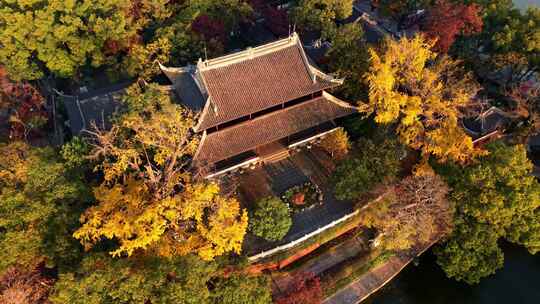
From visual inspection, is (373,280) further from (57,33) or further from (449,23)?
(57,33)

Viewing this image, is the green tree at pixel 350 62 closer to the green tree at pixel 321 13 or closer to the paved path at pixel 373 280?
the green tree at pixel 321 13

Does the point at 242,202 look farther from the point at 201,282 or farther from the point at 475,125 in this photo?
the point at 475,125

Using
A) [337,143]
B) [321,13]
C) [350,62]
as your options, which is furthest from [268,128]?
[321,13]

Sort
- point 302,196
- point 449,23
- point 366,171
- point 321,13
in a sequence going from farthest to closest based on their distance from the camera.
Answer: point 321,13, point 449,23, point 302,196, point 366,171

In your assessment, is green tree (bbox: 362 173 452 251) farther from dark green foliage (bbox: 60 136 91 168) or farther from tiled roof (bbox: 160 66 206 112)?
dark green foliage (bbox: 60 136 91 168)

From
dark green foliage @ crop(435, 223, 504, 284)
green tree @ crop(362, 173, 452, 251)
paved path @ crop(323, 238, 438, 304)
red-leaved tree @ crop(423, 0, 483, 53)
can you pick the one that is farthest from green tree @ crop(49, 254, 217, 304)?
red-leaved tree @ crop(423, 0, 483, 53)
